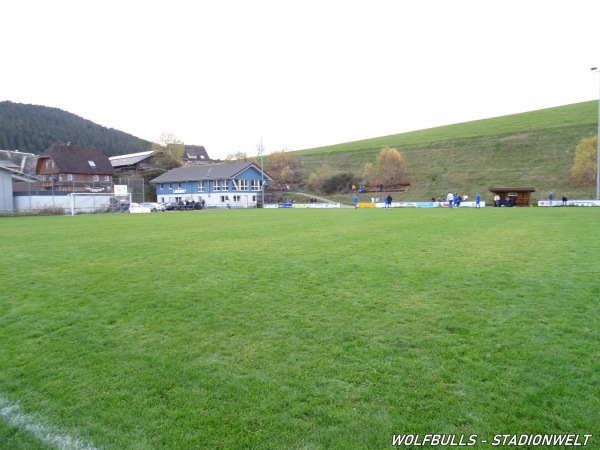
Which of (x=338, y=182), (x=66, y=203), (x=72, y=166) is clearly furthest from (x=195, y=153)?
(x=66, y=203)

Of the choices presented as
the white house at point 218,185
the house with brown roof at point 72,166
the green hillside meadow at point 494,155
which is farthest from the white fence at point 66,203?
the green hillside meadow at point 494,155

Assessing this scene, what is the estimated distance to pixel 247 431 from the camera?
3.54 meters

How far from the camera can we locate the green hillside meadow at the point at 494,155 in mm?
58875

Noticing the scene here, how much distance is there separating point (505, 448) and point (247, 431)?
2.20 metres

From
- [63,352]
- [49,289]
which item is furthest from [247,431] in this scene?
[49,289]

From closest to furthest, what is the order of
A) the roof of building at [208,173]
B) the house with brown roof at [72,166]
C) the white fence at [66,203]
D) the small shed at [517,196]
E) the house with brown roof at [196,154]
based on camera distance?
the white fence at [66,203] < the small shed at [517,196] < the roof of building at [208,173] < the house with brown roof at [72,166] < the house with brown roof at [196,154]

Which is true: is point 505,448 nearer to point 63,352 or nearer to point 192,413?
point 192,413

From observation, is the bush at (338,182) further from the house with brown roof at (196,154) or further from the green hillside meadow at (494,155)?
the house with brown roof at (196,154)

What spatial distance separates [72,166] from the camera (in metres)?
72.6

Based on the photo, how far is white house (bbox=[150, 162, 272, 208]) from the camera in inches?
2520

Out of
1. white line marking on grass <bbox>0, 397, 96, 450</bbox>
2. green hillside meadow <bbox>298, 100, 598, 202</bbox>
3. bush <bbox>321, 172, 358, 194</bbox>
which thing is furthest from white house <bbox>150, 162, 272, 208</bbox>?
white line marking on grass <bbox>0, 397, 96, 450</bbox>

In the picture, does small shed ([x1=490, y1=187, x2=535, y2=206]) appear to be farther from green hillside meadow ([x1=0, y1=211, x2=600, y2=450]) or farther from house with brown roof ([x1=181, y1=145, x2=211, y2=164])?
house with brown roof ([x1=181, y1=145, x2=211, y2=164])

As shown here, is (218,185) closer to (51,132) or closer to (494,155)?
(494,155)

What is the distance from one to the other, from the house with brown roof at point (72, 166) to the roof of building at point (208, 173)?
1070 cm
